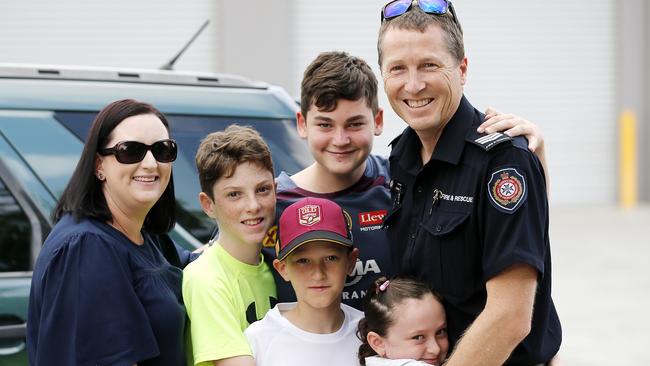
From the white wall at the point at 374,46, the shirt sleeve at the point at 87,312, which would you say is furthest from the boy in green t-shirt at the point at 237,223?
the white wall at the point at 374,46

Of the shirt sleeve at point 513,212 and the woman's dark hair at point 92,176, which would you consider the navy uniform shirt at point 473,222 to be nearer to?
the shirt sleeve at point 513,212

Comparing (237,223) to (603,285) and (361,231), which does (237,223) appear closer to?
(361,231)

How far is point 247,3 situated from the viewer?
12.8 meters

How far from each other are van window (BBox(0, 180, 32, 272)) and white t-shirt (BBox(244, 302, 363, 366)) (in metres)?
0.98

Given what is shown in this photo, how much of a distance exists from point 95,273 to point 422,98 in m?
0.99

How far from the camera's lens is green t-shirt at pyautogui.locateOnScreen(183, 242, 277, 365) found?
7.75 feet

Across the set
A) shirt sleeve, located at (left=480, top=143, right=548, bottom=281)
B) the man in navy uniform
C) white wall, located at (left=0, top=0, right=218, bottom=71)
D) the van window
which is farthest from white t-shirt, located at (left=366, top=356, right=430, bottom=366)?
white wall, located at (left=0, top=0, right=218, bottom=71)

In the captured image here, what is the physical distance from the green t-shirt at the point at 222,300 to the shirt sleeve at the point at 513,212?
732 mm

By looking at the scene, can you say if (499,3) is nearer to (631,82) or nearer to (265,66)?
(631,82)

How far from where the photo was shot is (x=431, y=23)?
2.30 m

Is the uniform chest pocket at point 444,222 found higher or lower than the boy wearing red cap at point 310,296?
higher

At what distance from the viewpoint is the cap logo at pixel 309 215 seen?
8.16 ft

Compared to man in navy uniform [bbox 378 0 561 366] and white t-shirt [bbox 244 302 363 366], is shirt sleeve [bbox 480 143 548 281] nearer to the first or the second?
man in navy uniform [bbox 378 0 561 366]

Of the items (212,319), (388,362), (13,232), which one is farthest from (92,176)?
(388,362)
